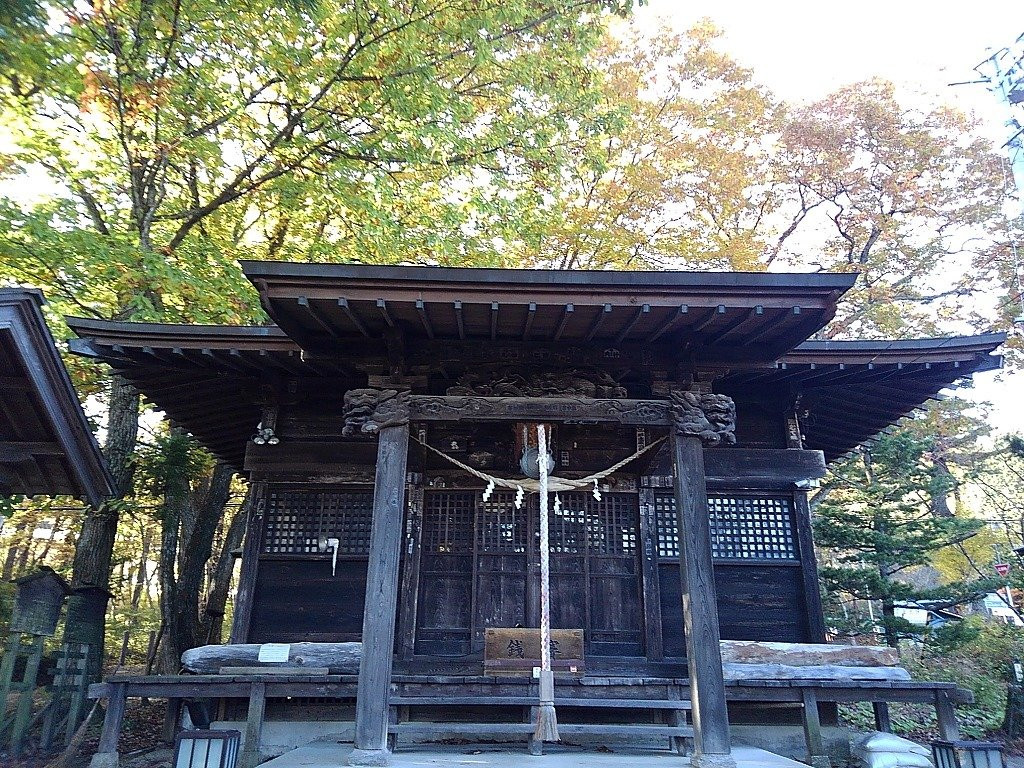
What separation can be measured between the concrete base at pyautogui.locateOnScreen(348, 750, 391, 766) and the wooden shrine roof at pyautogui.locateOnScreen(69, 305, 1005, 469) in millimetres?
3346

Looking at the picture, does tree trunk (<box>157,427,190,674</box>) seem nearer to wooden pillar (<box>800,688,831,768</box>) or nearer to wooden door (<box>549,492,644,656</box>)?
wooden door (<box>549,492,644,656</box>)

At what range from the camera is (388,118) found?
36.1 ft

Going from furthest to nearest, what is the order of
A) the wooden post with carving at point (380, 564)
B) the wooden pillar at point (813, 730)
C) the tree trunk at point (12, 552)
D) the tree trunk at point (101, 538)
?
the tree trunk at point (12, 552) → the tree trunk at point (101, 538) → the wooden pillar at point (813, 730) → the wooden post with carving at point (380, 564)

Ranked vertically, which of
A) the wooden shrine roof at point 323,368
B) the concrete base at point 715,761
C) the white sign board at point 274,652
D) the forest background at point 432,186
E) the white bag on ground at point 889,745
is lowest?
the white bag on ground at point 889,745

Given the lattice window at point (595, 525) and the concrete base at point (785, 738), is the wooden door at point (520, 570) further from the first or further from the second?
the concrete base at point (785, 738)

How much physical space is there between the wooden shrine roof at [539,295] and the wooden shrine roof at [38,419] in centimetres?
160

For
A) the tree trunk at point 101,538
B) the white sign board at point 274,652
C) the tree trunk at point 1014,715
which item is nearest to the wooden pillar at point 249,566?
the white sign board at point 274,652

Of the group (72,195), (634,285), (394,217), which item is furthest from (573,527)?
(72,195)

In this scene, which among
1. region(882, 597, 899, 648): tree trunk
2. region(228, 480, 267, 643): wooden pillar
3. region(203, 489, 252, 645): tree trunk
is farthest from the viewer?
region(203, 489, 252, 645): tree trunk

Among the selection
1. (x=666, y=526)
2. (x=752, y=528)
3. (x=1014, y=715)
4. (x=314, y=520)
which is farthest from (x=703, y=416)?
(x=1014, y=715)

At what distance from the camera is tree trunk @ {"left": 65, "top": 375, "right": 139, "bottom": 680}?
8.88 metres

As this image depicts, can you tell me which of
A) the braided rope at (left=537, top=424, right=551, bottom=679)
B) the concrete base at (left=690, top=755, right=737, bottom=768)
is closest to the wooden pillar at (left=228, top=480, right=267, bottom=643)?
the braided rope at (left=537, top=424, right=551, bottom=679)

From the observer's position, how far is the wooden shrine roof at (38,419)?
4852 mm

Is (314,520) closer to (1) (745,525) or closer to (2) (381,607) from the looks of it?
(2) (381,607)
